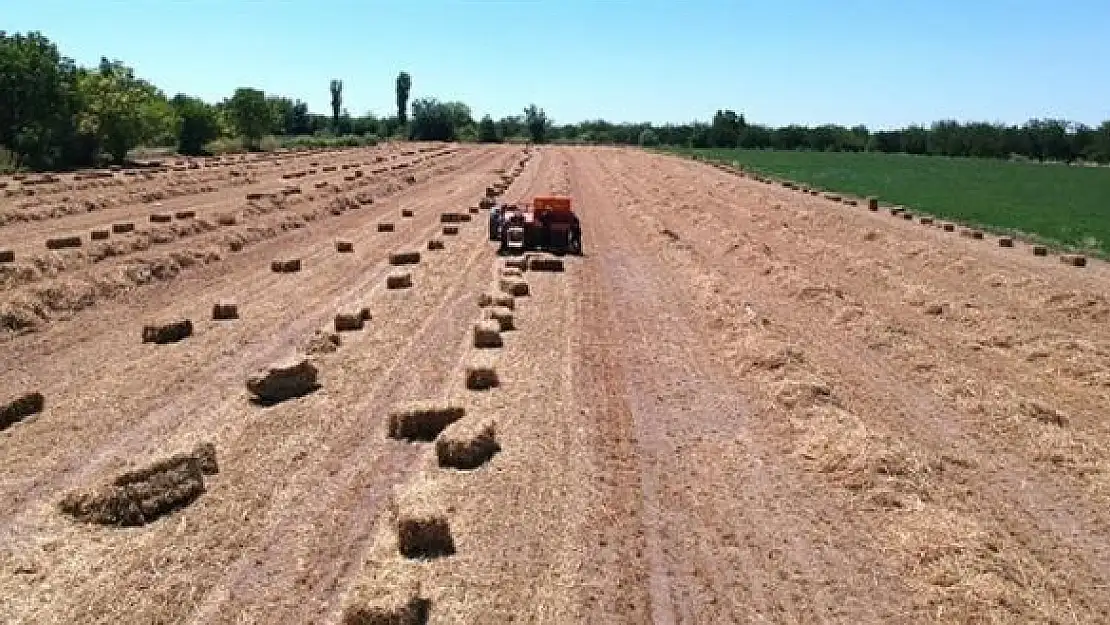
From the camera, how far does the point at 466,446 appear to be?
1274 cm

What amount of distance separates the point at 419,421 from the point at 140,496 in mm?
3819

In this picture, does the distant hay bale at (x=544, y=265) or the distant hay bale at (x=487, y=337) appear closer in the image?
the distant hay bale at (x=487, y=337)

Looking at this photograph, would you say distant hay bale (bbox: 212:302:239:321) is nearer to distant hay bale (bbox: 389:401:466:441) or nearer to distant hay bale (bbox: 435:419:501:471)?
distant hay bale (bbox: 389:401:466:441)

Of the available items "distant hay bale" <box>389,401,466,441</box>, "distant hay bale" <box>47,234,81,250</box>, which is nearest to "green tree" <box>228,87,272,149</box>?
"distant hay bale" <box>47,234,81,250</box>

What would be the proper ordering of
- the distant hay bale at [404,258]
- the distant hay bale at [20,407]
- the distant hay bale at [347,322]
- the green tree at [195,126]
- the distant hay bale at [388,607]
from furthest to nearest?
the green tree at [195,126]
the distant hay bale at [404,258]
the distant hay bale at [347,322]
the distant hay bale at [20,407]
the distant hay bale at [388,607]

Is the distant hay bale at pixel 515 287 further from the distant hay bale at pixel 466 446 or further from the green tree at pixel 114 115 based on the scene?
the green tree at pixel 114 115

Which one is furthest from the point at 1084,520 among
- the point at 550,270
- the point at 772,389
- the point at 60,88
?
the point at 60,88

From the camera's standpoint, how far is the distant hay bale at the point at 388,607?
28.1 ft

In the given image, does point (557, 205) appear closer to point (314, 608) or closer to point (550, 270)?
point (550, 270)

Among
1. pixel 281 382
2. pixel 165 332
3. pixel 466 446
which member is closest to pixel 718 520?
pixel 466 446

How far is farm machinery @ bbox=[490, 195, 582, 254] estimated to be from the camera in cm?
3244

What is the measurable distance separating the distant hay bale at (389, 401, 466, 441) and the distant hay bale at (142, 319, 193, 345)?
707 cm

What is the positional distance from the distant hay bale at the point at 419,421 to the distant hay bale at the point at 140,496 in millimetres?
2869

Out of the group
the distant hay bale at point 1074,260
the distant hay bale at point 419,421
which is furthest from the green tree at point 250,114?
the distant hay bale at point 419,421
